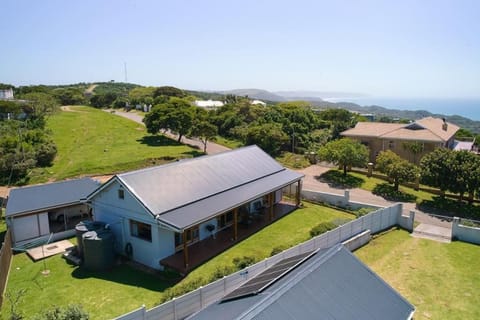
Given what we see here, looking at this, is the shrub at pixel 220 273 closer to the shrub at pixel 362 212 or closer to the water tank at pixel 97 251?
the water tank at pixel 97 251

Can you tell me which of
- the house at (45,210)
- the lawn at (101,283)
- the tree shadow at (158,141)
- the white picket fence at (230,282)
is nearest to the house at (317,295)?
the white picket fence at (230,282)

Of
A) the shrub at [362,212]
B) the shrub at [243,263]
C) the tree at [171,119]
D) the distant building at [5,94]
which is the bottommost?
the shrub at [362,212]

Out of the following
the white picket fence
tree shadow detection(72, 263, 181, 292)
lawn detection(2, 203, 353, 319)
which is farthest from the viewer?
tree shadow detection(72, 263, 181, 292)

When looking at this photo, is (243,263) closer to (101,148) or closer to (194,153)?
(194,153)

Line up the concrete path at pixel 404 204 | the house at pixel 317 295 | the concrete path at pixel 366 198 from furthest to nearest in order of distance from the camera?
the concrete path at pixel 366 198
the concrete path at pixel 404 204
the house at pixel 317 295

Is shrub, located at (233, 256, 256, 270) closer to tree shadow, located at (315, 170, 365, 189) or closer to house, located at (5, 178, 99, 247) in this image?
house, located at (5, 178, 99, 247)

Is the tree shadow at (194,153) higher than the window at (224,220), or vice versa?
the tree shadow at (194,153)

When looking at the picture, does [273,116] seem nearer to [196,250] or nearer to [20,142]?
[20,142]

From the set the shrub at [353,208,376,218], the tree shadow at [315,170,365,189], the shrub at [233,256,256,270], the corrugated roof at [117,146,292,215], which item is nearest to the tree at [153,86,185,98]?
the tree shadow at [315,170,365,189]
